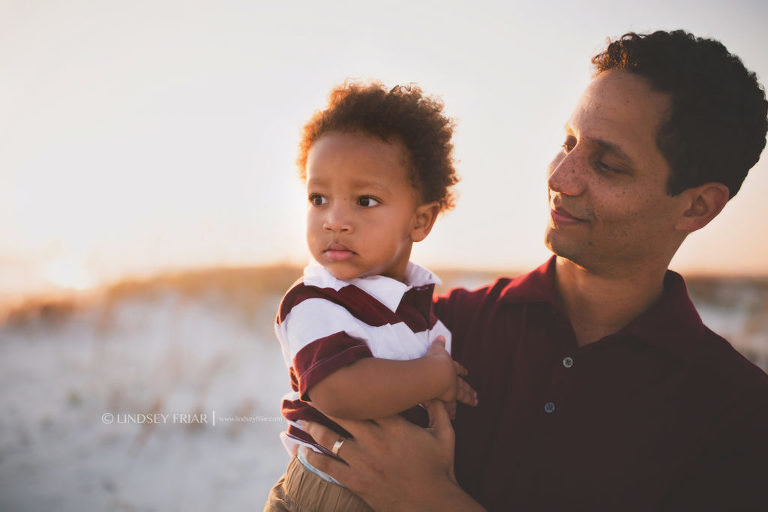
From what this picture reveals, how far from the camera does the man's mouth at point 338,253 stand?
6.41ft

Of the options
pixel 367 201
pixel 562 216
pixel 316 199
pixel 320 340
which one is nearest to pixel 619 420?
pixel 562 216

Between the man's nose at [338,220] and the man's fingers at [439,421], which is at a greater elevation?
the man's nose at [338,220]

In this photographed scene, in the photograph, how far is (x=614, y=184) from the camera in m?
2.00

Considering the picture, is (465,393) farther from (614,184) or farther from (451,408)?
(614,184)

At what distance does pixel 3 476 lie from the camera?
4152 mm

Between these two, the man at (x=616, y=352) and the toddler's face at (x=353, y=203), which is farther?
the toddler's face at (x=353, y=203)

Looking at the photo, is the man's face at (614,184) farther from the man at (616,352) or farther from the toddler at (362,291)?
the toddler at (362,291)

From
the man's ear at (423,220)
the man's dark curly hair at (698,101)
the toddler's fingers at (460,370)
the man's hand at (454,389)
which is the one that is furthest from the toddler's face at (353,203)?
the man's dark curly hair at (698,101)

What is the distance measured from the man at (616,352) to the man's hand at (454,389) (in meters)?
0.07

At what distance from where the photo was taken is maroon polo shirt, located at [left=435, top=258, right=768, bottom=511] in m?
1.75

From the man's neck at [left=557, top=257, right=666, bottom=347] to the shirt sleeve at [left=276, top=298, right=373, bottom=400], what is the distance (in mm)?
1032

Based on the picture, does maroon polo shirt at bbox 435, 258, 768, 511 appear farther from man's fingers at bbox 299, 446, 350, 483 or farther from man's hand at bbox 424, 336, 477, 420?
Answer: man's fingers at bbox 299, 446, 350, 483

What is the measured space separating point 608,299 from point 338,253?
47.2 inches

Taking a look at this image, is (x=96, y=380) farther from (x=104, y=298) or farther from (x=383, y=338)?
(x=383, y=338)
